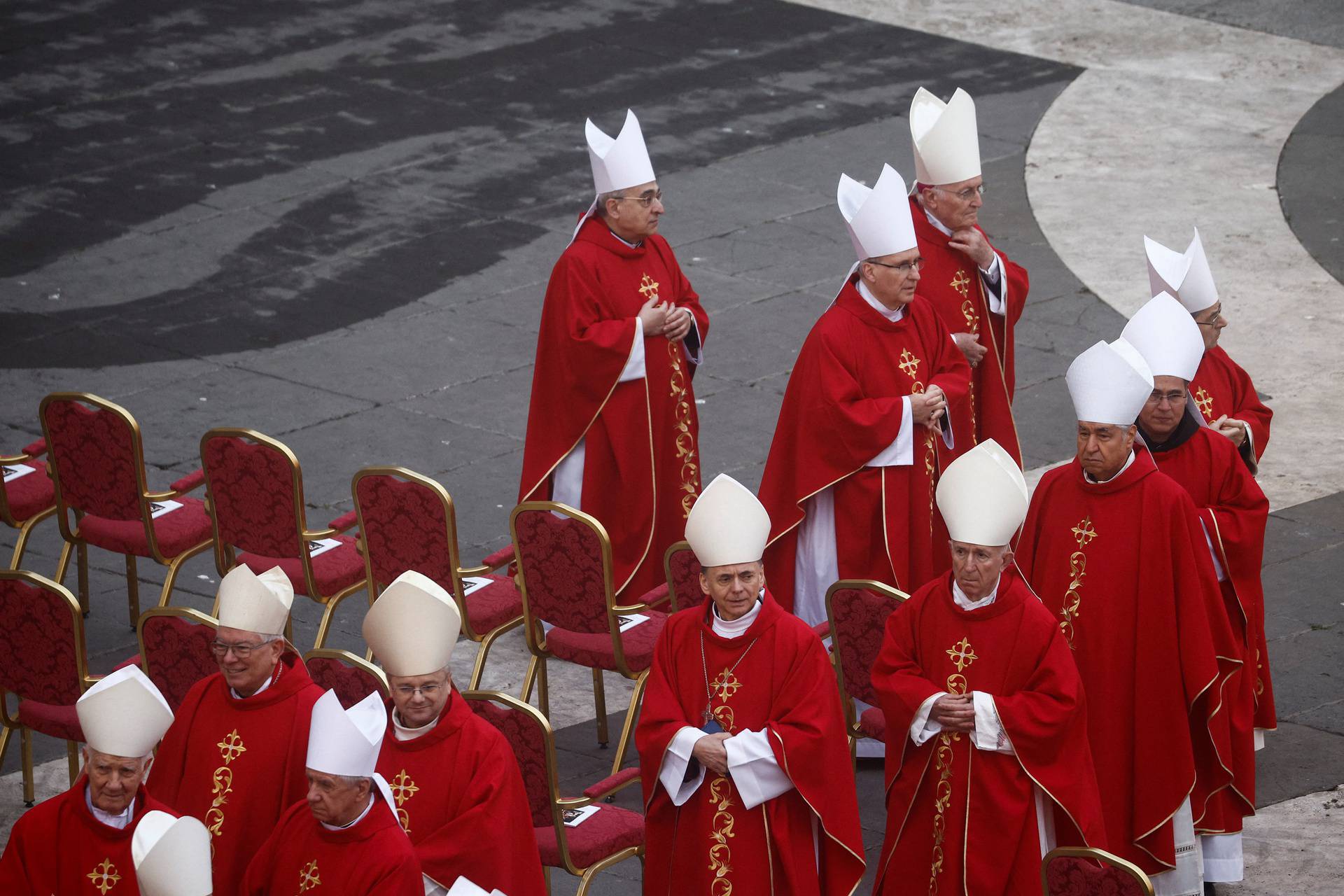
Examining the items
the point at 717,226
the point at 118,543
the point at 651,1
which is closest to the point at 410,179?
the point at 717,226

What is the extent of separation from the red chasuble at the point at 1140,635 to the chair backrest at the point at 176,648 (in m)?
2.74

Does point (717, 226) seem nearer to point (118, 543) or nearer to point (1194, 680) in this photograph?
point (118, 543)

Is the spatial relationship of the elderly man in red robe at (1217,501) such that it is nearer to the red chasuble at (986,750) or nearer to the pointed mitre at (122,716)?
the red chasuble at (986,750)

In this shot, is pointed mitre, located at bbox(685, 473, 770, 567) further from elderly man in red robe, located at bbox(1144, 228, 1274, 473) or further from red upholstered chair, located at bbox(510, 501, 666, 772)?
elderly man in red robe, located at bbox(1144, 228, 1274, 473)

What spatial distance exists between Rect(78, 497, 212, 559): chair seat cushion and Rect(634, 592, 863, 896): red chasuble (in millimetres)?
2918

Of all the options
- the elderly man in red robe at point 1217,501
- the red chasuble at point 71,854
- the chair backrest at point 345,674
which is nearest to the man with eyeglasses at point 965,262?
the elderly man in red robe at point 1217,501

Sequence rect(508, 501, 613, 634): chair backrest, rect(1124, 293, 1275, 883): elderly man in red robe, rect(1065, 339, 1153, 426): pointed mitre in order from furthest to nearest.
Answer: rect(508, 501, 613, 634): chair backrest → rect(1124, 293, 1275, 883): elderly man in red robe → rect(1065, 339, 1153, 426): pointed mitre

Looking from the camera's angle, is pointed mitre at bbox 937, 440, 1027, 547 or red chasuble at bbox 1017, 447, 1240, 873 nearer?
pointed mitre at bbox 937, 440, 1027, 547

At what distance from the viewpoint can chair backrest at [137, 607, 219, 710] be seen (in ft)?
20.8

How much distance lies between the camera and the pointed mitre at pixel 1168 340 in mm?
6535

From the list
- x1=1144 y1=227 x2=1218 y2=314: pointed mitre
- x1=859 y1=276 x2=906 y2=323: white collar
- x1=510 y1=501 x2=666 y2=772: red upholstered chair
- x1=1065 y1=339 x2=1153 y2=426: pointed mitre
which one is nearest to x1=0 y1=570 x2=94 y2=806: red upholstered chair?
x1=510 y1=501 x2=666 y2=772: red upholstered chair

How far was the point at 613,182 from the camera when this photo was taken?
8211mm

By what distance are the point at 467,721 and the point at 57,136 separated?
10.9 meters

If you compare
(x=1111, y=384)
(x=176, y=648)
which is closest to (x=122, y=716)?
(x=176, y=648)
